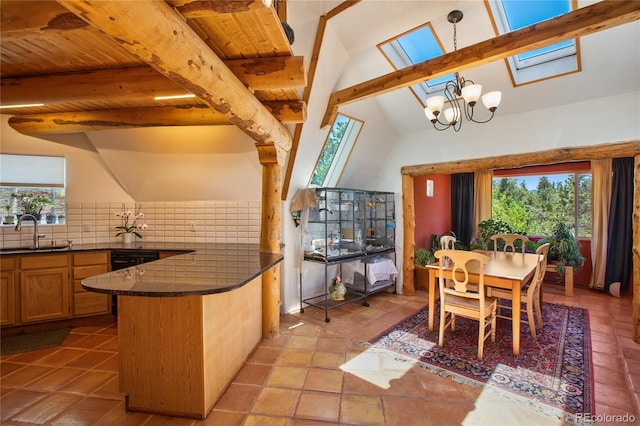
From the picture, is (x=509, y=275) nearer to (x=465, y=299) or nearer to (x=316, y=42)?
(x=465, y=299)

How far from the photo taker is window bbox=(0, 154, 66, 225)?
3.36 m

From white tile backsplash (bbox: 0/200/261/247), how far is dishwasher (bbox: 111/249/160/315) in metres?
0.57

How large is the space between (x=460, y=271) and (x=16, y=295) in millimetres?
4506

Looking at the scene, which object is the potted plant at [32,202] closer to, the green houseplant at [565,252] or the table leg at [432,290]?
the table leg at [432,290]

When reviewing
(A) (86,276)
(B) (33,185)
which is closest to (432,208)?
(A) (86,276)

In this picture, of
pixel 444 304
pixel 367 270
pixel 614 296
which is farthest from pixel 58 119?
pixel 614 296

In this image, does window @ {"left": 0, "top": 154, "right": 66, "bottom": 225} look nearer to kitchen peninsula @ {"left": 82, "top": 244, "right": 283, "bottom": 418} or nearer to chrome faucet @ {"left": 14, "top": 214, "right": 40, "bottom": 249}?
chrome faucet @ {"left": 14, "top": 214, "right": 40, "bottom": 249}

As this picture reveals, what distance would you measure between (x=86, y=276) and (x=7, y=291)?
62 cm

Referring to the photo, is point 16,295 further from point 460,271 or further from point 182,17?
point 460,271

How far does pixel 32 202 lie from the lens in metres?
3.45

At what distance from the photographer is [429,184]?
5.56 m

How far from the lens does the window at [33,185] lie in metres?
3.36

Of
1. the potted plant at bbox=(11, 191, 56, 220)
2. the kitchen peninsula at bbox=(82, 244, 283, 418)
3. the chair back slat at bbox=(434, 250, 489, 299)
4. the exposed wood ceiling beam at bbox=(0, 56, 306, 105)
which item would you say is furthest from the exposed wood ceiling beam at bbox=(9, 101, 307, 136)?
the chair back slat at bbox=(434, 250, 489, 299)

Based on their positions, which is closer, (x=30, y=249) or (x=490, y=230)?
(x=30, y=249)
